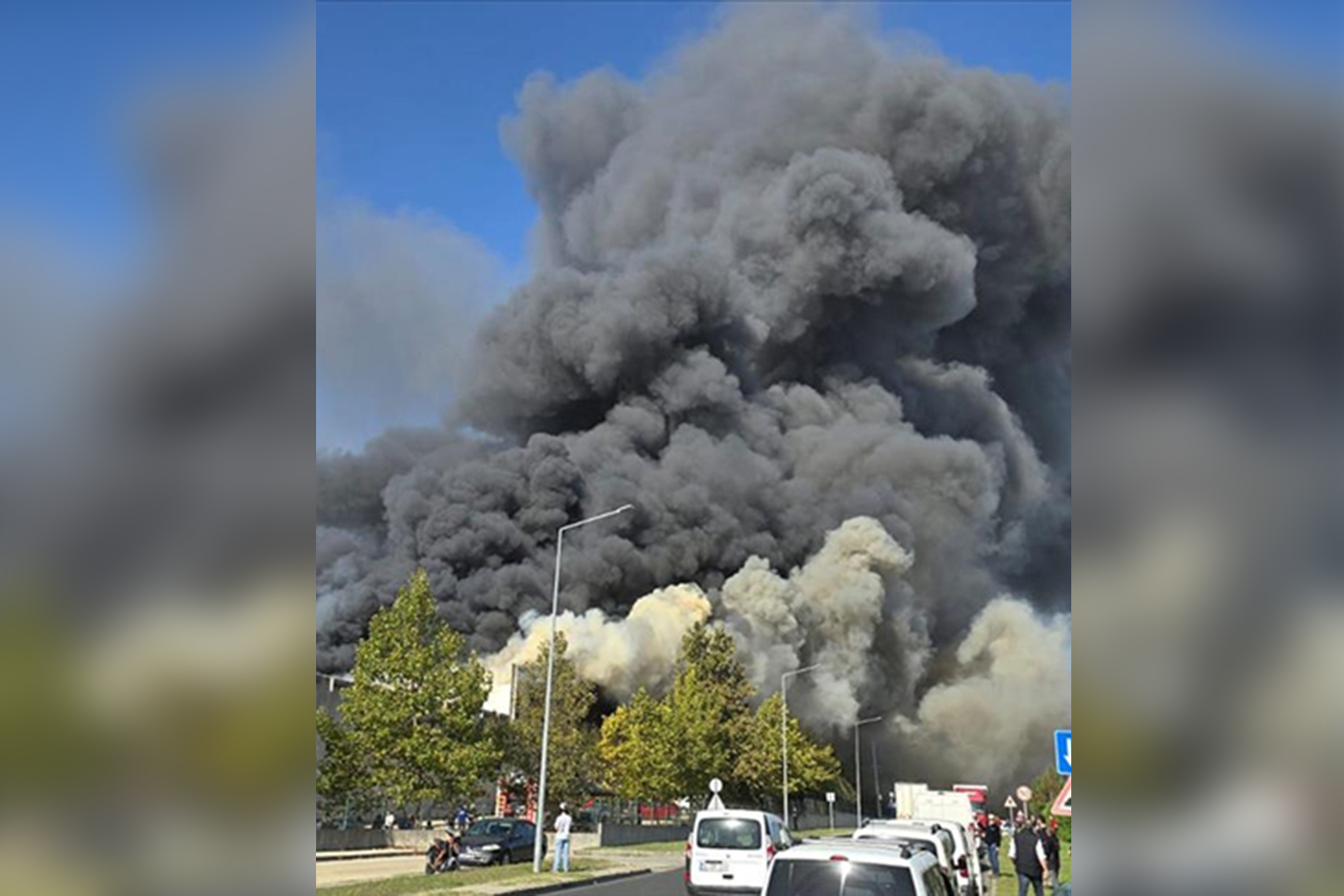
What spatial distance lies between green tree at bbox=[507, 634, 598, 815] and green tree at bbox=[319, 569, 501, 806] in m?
12.7

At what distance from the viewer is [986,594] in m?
95.1

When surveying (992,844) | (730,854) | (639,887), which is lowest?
(639,887)

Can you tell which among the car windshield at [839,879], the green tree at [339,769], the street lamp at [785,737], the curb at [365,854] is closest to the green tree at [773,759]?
the street lamp at [785,737]

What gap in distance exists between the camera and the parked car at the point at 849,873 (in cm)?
722

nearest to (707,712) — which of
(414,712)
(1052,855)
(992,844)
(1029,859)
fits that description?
(414,712)

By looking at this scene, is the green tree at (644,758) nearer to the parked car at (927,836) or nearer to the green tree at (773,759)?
the green tree at (773,759)

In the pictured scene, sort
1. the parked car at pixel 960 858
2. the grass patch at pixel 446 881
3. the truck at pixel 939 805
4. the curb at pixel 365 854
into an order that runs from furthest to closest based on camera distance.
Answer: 1. the truck at pixel 939 805
2. the curb at pixel 365 854
3. the grass patch at pixel 446 881
4. the parked car at pixel 960 858

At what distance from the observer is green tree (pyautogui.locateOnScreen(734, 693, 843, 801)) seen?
6028 cm

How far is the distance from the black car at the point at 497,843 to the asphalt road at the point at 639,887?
4590mm

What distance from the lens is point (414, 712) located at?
33094 millimetres

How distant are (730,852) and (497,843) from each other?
13712mm

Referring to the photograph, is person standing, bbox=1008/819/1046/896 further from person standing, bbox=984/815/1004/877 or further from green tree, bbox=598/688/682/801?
green tree, bbox=598/688/682/801

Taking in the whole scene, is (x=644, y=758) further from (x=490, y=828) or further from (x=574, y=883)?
(x=574, y=883)

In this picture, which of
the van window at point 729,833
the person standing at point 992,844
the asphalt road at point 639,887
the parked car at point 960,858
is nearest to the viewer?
the parked car at point 960,858
